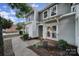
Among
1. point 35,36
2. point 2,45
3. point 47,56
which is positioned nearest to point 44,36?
point 35,36

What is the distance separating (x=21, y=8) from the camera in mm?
2752

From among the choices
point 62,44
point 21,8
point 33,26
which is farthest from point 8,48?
point 62,44

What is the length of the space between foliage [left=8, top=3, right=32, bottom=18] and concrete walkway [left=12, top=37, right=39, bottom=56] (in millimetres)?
538

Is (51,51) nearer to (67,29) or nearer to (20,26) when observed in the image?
(67,29)

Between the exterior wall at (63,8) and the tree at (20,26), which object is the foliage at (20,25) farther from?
the exterior wall at (63,8)

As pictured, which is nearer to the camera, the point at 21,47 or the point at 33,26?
the point at 21,47

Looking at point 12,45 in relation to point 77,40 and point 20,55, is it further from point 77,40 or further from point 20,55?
point 77,40

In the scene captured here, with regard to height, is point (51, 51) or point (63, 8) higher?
point (63, 8)

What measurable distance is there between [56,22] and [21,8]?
0.81 m

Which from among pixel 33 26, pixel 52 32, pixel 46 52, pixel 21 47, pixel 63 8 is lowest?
pixel 46 52

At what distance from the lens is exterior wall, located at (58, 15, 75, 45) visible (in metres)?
2.66

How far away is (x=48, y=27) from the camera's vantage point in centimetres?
283

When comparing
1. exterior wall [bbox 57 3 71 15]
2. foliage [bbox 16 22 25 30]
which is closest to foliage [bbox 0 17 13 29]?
foliage [bbox 16 22 25 30]

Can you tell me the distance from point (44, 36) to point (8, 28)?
2.61 ft
